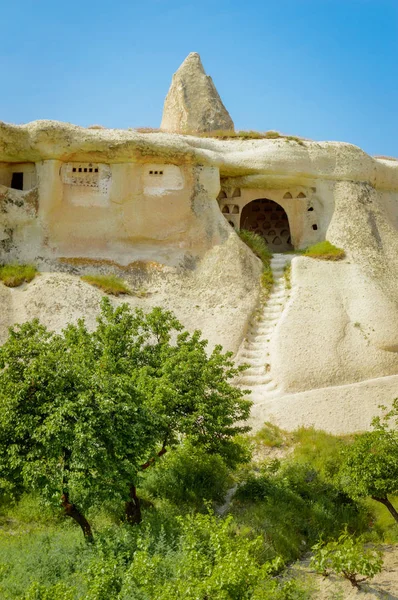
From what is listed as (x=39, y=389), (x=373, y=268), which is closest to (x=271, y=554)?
(x=39, y=389)

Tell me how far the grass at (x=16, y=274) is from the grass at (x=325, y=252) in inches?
323

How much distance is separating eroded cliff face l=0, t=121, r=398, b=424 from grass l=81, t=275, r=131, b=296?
10.6 inches

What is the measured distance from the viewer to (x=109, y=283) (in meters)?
19.3

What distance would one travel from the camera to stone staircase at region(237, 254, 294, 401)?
17.4 metres

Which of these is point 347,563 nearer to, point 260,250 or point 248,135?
point 260,250

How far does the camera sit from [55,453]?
32.4 feet

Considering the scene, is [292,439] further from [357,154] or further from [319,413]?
[357,154]

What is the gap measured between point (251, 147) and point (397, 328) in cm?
746

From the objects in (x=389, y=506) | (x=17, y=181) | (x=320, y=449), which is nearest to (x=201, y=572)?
(x=389, y=506)

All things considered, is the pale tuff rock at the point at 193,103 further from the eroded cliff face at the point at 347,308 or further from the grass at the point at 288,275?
the grass at the point at 288,275

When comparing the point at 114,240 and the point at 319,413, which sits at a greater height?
the point at 114,240

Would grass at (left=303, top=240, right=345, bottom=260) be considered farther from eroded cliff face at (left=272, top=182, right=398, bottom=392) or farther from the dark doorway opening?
the dark doorway opening

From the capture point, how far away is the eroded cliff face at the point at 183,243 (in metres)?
18.4

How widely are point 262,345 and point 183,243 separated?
13.4 feet
